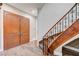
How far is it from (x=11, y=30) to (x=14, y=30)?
0.04 metres

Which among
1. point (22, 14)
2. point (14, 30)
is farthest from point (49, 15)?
point (14, 30)

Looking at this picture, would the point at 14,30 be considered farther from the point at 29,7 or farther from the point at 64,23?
the point at 64,23

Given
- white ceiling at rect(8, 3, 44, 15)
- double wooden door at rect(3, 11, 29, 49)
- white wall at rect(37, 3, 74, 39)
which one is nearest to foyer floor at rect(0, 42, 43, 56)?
double wooden door at rect(3, 11, 29, 49)

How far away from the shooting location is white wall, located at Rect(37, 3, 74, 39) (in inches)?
57.4

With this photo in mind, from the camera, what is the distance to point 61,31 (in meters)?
1.53

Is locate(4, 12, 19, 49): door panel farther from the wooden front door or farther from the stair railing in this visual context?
the stair railing

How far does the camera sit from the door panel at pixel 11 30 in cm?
143

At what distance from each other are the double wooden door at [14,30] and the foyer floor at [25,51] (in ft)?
0.19

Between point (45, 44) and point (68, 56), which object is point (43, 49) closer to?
point (45, 44)

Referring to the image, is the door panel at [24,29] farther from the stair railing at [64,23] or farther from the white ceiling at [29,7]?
the stair railing at [64,23]

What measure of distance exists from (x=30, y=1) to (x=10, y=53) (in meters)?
0.77

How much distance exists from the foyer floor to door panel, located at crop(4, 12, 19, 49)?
0.24 feet

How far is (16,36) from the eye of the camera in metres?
1.52

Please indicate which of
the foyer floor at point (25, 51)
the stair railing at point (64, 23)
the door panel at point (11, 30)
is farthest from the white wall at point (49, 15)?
the door panel at point (11, 30)
